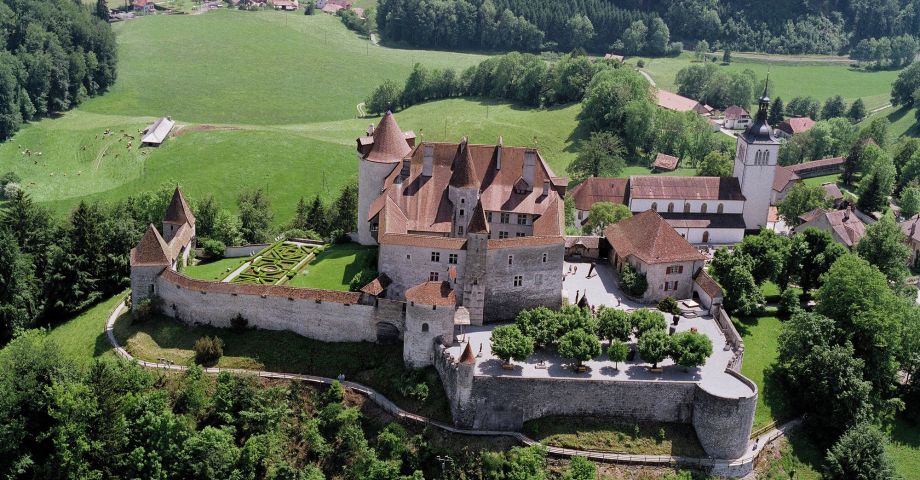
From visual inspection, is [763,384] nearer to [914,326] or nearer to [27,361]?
[914,326]

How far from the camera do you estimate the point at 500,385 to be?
200ft

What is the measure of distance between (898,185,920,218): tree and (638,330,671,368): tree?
2538 inches

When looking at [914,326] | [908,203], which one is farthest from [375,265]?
[908,203]

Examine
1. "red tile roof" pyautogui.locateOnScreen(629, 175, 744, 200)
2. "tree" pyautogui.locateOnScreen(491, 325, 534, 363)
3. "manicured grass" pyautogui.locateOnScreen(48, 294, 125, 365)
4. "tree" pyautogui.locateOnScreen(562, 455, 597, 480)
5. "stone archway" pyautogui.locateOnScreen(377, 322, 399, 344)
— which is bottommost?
"manicured grass" pyautogui.locateOnScreen(48, 294, 125, 365)

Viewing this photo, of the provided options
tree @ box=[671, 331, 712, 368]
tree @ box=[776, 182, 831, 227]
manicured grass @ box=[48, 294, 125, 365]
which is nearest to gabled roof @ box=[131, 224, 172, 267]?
manicured grass @ box=[48, 294, 125, 365]

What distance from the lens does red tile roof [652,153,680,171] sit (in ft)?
418

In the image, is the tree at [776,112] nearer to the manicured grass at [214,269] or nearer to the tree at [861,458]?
the tree at [861,458]

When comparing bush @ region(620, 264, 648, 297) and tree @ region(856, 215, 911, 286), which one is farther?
tree @ region(856, 215, 911, 286)

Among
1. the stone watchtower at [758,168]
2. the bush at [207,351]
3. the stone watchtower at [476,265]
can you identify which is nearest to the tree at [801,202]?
the stone watchtower at [758,168]

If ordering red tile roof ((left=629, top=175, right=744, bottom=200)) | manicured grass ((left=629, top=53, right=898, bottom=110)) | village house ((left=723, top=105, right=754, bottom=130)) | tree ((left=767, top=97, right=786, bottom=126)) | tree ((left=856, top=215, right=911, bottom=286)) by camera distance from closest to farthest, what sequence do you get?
tree ((left=856, top=215, right=911, bottom=286)), red tile roof ((left=629, top=175, right=744, bottom=200)), village house ((left=723, top=105, right=754, bottom=130)), tree ((left=767, top=97, right=786, bottom=126)), manicured grass ((left=629, top=53, right=898, bottom=110))

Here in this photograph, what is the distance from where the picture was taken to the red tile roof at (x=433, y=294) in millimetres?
63656

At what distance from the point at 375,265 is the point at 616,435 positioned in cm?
2587

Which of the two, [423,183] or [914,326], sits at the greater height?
[423,183]

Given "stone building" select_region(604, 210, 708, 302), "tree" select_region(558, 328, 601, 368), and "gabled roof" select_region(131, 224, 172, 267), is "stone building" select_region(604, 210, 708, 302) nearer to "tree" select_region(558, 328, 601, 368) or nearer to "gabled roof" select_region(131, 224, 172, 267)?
"tree" select_region(558, 328, 601, 368)
